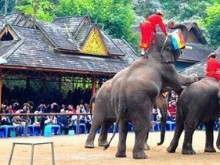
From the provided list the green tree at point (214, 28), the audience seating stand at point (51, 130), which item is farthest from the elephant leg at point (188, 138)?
the green tree at point (214, 28)

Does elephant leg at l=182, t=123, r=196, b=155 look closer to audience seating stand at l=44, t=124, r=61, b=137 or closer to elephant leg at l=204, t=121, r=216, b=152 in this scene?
elephant leg at l=204, t=121, r=216, b=152

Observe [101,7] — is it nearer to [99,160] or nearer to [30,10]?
[30,10]

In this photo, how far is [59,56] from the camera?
27.0 metres

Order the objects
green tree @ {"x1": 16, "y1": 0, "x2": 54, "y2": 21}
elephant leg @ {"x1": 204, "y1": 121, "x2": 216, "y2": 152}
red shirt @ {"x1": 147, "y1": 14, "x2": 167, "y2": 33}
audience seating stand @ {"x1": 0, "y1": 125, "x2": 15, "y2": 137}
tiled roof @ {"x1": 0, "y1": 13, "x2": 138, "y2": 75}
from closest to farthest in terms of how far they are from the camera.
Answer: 1. red shirt @ {"x1": 147, "y1": 14, "x2": 167, "y2": 33}
2. elephant leg @ {"x1": 204, "y1": 121, "x2": 216, "y2": 152}
3. audience seating stand @ {"x1": 0, "y1": 125, "x2": 15, "y2": 137}
4. tiled roof @ {"x1": 0, "y1": 13, "x2": 138, "y2": 75}
5. green tree @ {"x1": 16, "y1": 0, "x2": 54, "y2": 21}

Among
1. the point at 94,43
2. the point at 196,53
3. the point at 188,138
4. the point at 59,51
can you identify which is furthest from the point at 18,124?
the point at 196,53

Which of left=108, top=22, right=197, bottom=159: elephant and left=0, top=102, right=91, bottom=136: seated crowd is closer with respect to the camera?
left=108, top=22, right=197, bottom=159: elephant

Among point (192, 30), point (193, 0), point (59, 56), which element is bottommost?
point (59, 56)

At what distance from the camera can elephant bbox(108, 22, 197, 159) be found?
13938 millimetres

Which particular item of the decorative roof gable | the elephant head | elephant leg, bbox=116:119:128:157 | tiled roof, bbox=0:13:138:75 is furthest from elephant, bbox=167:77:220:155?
the decorative roof gable

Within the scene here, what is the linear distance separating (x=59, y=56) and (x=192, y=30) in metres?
25.2

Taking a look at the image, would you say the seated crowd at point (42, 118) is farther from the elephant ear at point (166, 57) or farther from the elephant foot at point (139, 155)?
the elephant foot at point (139, 155)

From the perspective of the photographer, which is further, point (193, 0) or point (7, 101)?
point (193, 0)

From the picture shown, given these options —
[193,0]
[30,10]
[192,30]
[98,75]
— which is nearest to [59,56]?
[98,75]

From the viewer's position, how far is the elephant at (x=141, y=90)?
13.9 metres
